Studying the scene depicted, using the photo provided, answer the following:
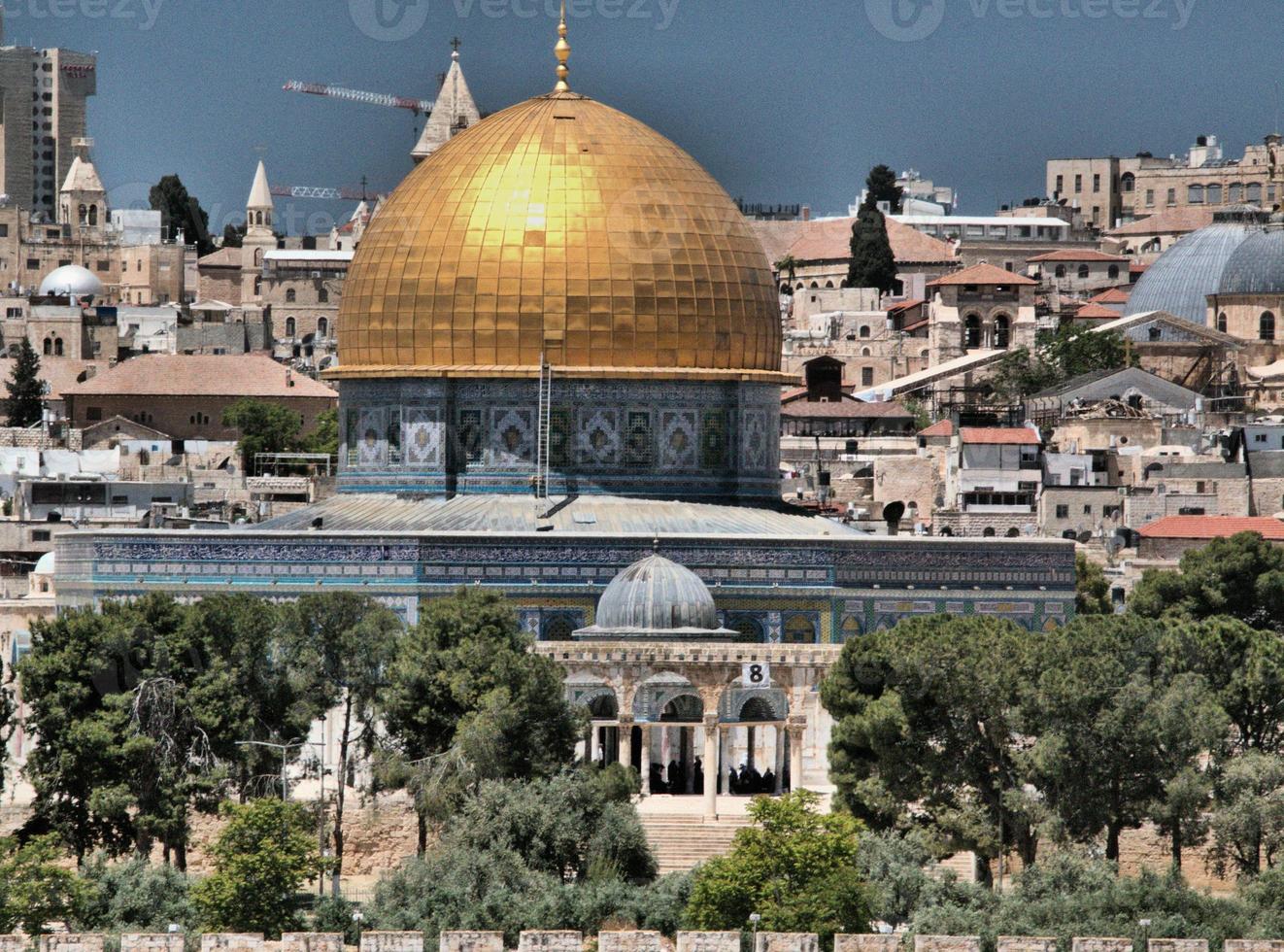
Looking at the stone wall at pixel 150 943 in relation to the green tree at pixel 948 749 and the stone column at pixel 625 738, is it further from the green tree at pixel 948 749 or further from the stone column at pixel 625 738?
the stone column at pixel 625 738

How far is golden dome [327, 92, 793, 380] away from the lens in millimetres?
51938

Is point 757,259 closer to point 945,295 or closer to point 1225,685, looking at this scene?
point 1225,685

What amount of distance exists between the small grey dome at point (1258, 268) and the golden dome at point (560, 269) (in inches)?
1679

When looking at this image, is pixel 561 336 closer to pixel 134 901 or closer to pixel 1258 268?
pixel 134 901

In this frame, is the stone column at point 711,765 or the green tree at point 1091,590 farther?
the green tree at point 1091,590

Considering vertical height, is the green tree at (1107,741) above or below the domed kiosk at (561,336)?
below

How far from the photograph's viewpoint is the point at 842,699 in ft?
149

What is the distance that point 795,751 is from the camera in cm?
4744

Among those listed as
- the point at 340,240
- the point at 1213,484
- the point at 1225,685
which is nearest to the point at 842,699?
the point at 1225,685

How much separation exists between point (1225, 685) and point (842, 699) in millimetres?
4353

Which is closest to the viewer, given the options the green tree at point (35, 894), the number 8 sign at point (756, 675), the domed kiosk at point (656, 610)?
the green tree at point (35, 894)

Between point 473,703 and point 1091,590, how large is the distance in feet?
55.5

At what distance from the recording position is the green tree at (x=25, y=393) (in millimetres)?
92938

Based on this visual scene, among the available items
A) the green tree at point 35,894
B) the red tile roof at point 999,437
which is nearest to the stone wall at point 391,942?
the green tree at point 35,894
